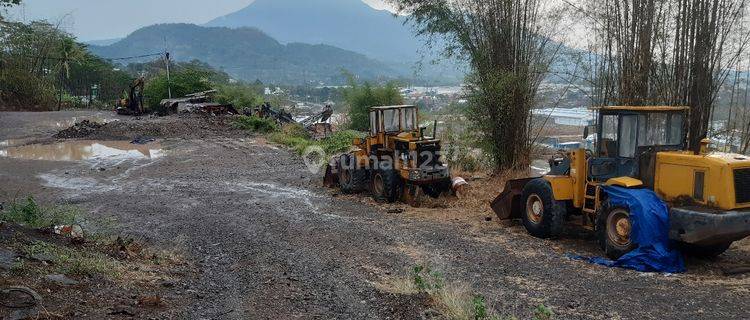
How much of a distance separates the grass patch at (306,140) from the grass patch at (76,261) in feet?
40.7

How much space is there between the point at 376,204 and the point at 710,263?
231 inches

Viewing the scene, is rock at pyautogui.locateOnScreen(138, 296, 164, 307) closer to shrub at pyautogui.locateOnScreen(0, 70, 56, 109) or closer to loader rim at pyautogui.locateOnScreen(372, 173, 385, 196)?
loader rim at pyautogui.locateOnScreen(372, 173, 385, 196)

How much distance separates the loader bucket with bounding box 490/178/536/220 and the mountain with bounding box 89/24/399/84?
420 feet

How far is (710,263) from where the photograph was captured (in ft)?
23.4

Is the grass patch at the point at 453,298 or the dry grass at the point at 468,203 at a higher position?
the grass patch at the point at 453,298

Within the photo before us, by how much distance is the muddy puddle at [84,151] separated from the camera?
61.3 ft

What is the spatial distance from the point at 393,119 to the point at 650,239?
5965 mm

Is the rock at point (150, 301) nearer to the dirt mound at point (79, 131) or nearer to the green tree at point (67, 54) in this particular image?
the dirt mound at point (79, 131)

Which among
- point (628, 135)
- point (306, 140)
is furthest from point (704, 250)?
point (306, 140)

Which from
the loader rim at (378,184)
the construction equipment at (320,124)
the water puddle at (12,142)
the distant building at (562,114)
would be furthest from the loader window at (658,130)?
the water puddle at (12,142)

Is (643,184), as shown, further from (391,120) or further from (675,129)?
(391,120)

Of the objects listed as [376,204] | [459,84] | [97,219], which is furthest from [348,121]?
[97,219]

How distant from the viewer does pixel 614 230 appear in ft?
23.7

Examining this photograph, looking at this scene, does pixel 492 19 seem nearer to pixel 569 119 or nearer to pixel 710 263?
pixel 569 119
